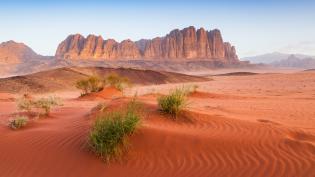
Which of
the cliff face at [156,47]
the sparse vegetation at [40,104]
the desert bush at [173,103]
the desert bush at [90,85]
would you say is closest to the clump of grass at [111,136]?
the desert bush at [173,103]

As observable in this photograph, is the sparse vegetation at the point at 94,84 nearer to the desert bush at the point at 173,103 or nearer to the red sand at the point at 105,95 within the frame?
the red sand at the point at 105,95

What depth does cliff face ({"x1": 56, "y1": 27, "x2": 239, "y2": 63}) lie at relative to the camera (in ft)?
500

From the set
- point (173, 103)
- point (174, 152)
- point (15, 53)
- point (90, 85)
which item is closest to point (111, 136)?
point (174, 152)

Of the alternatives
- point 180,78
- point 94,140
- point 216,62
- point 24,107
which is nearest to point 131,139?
point 94,140

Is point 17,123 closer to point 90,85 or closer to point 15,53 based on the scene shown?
point 90,85

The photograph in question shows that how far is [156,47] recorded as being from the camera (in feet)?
536

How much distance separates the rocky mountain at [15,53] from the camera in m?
161

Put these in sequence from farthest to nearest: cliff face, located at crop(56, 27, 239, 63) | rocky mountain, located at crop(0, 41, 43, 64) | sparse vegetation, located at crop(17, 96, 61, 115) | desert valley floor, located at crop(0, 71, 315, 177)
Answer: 1. rocky mountain, located at crop(0, 41, 43, 64)
2. cliff face, located at crop(56, 27, 239, 63)
3. sparse vegetation, located at crop(17, 96, 61, 115)
4. desert valley floor, located at crop(0, 71, 315, 177)

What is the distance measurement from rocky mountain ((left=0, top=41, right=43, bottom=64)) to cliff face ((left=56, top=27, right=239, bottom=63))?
20698mm

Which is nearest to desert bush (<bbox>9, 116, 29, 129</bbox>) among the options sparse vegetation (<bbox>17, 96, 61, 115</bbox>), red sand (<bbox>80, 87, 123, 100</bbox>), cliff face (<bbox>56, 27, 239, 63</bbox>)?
sparse vegetation (<bbox>17, 96, 61, 115</bbox>)

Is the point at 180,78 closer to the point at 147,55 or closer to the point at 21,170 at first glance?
the point at 21,170

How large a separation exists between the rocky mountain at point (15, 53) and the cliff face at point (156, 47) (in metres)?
20.7

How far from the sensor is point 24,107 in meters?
10.9

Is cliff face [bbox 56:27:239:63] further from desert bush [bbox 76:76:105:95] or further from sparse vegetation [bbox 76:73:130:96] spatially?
desert bush [bbox 76:76:105:95]
